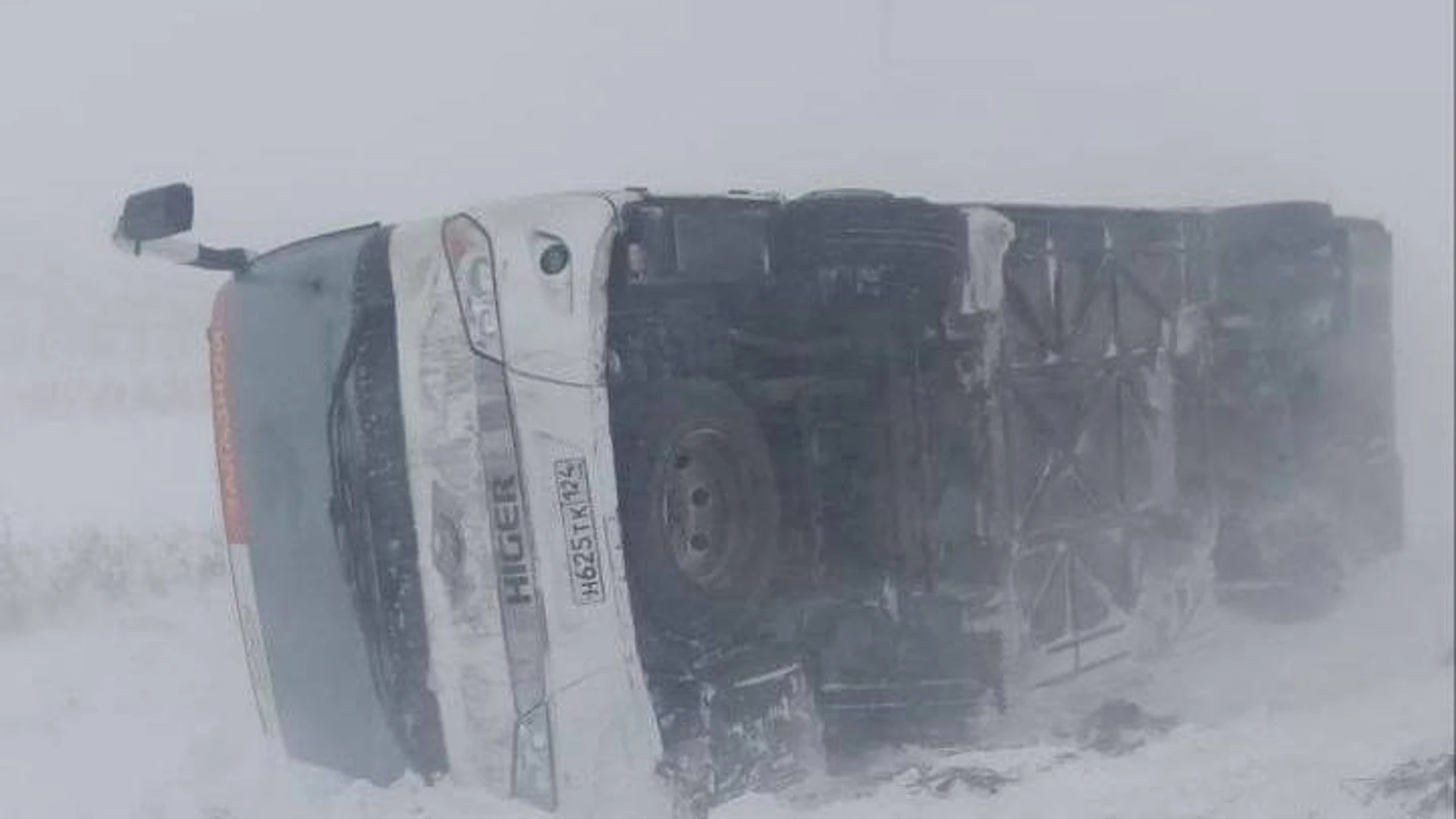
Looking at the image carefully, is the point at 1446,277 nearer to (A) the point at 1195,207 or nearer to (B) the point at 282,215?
(A) the point at 1195,207

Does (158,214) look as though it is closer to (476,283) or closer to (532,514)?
(476,283)

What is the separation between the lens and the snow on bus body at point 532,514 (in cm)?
418

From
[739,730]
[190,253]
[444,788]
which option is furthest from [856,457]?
[190,253]

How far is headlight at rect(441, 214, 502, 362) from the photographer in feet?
13.9

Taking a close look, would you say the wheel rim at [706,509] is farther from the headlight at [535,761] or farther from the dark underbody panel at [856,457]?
the headlight at [535,761]

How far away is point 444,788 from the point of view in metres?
4.34

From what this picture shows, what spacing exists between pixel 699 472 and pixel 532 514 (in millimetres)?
657

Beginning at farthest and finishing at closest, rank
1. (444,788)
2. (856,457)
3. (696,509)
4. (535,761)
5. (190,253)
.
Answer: (856,457), (696,509), (190,253), (444,788), (535,761)

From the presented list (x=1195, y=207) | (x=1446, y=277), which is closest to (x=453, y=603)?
(x=1195, y=207)

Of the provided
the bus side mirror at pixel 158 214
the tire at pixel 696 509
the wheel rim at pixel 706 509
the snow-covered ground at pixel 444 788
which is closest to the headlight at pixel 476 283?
the tire at pixel 696 509

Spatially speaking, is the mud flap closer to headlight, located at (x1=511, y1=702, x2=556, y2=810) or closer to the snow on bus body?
the snow on bus body

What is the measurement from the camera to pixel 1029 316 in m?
5.40

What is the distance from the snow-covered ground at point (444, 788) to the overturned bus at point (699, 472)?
0.18 meters

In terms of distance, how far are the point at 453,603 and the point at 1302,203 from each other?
373 cm
